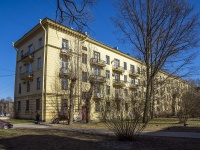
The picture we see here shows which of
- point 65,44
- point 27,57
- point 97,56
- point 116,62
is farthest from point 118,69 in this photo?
point 27,57

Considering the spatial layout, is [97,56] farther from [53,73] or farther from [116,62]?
[53,73]

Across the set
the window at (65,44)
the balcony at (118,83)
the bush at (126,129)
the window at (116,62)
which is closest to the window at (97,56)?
the window at (116,62)

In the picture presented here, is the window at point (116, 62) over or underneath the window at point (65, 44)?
underneath

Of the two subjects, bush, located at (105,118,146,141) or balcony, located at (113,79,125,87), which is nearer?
bush, located at (105,118,146,141)

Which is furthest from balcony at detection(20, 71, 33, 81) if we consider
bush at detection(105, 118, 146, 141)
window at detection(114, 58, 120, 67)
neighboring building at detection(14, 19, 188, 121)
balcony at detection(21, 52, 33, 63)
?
bush at detection(105, 118, 146, 141)

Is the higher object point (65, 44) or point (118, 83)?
point (65, 44)

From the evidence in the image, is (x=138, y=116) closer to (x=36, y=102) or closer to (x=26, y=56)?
(x=36, y=102)

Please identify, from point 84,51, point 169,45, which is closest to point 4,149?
point 169,45

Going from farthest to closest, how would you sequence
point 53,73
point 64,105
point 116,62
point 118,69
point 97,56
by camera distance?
1. point 116,62
2. point 118,69
3. point 97,56
4. point 53,73
5. point 64,105

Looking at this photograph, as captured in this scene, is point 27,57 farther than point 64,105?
Yes

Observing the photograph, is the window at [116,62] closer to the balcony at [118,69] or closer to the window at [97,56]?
the balcony at [118,69]

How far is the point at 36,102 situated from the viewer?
34094 mm

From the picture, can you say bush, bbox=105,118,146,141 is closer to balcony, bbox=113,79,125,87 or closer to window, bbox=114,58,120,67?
balcony, bbox=113,79,125,87

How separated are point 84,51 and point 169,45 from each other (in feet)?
54.0
